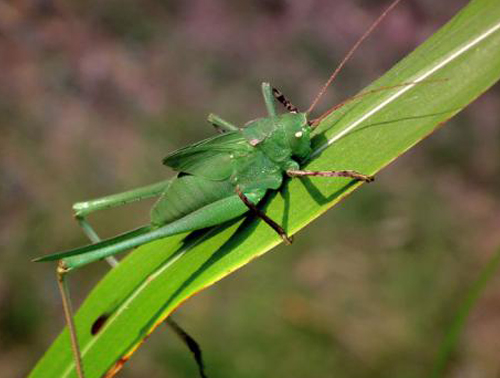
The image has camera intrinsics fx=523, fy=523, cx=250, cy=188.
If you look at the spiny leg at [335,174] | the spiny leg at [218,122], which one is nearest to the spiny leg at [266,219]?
the spiny leg at [335,174]

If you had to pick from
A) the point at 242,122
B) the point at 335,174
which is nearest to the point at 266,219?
the point at 335,174

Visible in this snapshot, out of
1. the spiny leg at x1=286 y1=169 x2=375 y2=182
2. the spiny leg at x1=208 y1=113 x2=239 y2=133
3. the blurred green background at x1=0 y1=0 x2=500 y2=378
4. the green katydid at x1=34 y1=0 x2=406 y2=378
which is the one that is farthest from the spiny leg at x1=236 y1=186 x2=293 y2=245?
the blurred green background at x1=0 y1=0 x2=500 y2=378

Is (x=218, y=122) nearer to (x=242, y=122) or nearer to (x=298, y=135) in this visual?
(x=298, y=135)

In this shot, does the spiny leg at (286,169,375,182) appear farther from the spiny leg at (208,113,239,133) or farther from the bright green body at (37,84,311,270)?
the spiny leg at (208,113,239,133)

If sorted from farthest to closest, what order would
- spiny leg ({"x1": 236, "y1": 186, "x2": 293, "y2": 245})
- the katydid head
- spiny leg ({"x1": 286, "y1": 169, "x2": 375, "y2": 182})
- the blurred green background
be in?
the blurred green background
the katydid head
spiny leg ({"x1": 236, "y1": 186, "x2": 293, "y2": 245})
spiny leg ({"x1": 286, "y1": 169, "x2": 375, "y2": 182})

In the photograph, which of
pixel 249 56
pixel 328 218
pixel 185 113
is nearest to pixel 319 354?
pixel 328 218

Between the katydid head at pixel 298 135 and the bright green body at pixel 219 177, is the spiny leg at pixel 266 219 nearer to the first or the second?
the bright green body at pixel 219 177
